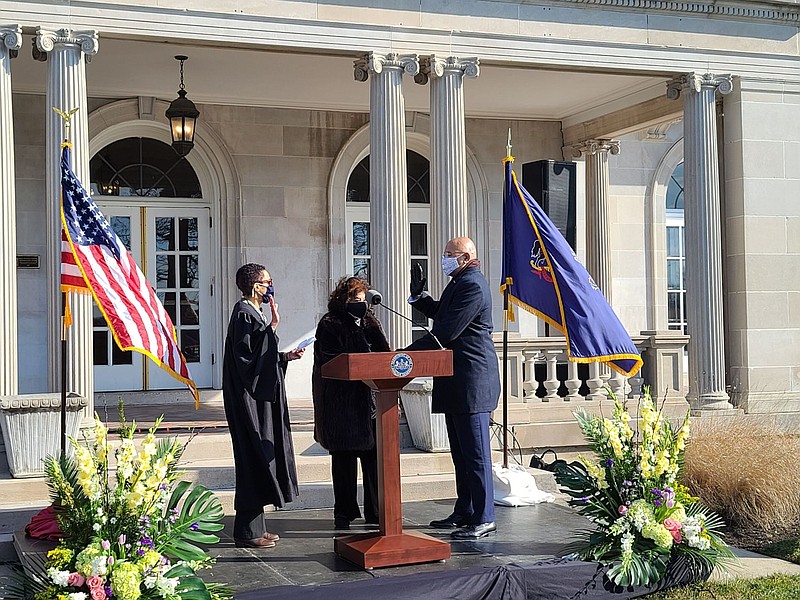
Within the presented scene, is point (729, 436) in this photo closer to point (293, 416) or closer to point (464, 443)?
point (464, 443)

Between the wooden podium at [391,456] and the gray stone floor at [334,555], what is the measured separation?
8 centimetres

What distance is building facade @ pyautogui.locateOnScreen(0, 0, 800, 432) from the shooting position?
10.6 m

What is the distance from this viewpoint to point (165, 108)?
45.1 ft

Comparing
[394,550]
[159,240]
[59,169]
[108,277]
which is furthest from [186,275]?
[394,550]

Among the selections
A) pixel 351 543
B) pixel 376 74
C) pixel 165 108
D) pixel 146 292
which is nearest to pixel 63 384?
pixel 146 292

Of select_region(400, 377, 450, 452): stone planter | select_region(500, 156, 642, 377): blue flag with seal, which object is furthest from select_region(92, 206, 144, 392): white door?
select_region(500, 156, 642, 377): blue flag with seal

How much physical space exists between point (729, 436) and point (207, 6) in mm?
6530

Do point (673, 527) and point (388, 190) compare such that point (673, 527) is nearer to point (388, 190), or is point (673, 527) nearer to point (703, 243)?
point (388, 190)

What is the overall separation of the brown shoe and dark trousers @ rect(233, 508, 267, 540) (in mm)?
26

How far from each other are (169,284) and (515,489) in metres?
7.07

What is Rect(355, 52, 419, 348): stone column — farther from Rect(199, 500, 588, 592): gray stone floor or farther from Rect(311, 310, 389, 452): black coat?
Rect(311, 310, 389, 452): black coat

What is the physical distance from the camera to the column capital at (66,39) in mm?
9812

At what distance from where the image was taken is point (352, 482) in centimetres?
780

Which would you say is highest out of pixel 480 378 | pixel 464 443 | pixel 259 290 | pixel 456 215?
pixel 456 215
